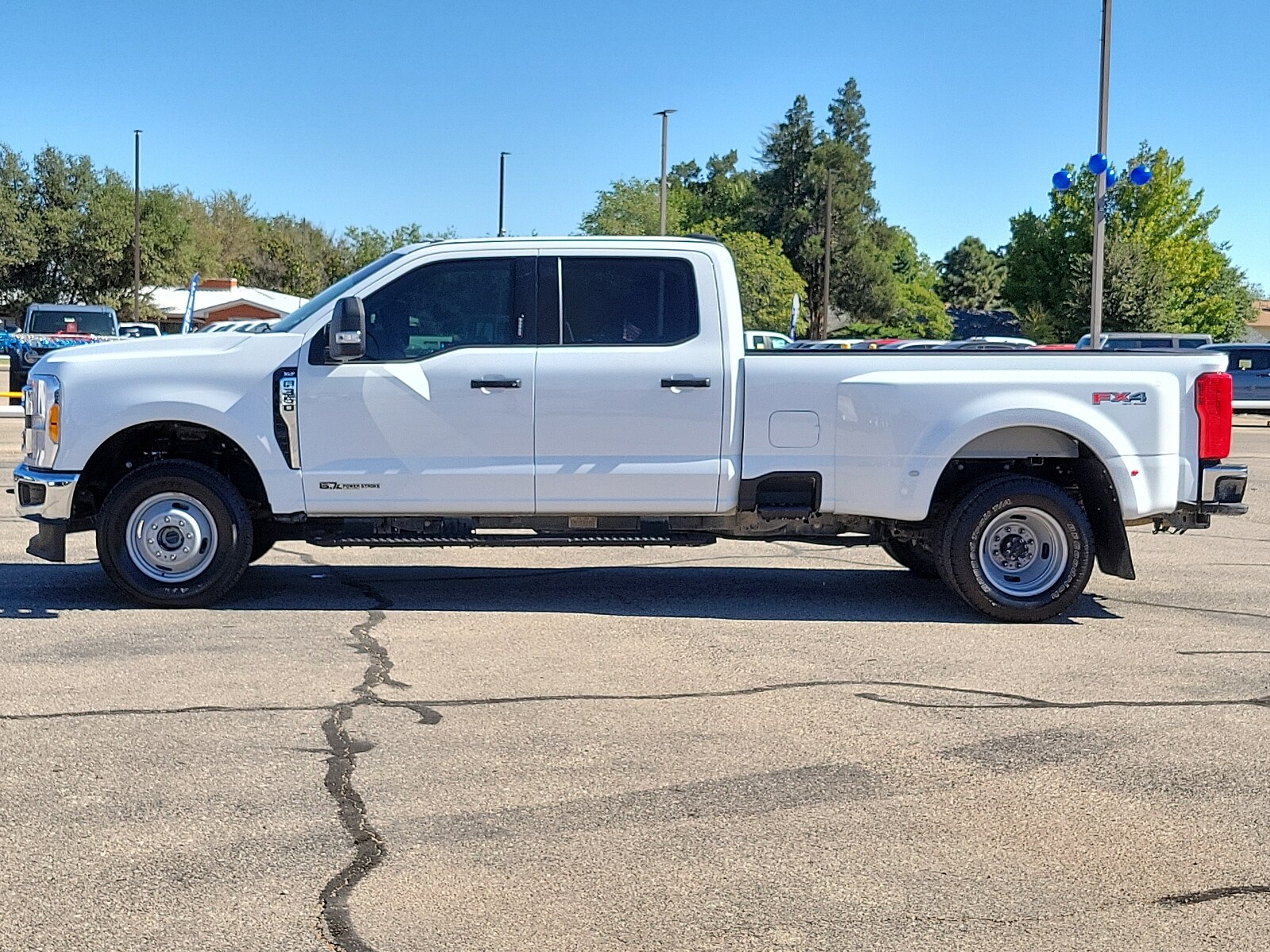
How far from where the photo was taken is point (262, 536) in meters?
9.15

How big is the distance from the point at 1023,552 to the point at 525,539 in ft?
9.35

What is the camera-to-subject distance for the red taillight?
832 centimetres

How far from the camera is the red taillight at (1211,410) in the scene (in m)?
8.32

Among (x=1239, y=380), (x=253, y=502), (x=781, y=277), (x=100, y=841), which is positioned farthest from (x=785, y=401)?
(x=781, y=277)

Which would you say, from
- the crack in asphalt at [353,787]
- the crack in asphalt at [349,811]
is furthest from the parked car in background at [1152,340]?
the crack in asphalt at [349,811]

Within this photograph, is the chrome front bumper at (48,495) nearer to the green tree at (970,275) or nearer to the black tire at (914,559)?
the black tire at (914,559)

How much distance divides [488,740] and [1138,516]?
14.3ft

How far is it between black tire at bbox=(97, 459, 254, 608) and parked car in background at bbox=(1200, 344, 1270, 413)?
28.9 m

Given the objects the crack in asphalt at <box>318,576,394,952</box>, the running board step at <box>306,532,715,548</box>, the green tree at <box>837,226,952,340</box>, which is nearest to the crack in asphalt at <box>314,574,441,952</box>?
the crack in asphalt at <box>318,576,394,952</box>

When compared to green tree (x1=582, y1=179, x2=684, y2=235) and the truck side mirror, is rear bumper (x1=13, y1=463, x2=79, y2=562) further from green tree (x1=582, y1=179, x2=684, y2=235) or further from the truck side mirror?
green tree (x1=582, y1=179, x2=684, y2=235)

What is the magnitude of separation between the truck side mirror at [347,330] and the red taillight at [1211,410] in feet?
15.4

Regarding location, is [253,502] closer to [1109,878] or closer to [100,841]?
[100,841]

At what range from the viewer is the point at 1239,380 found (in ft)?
109

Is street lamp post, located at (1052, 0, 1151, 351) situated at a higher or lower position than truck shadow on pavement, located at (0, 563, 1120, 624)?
higher
